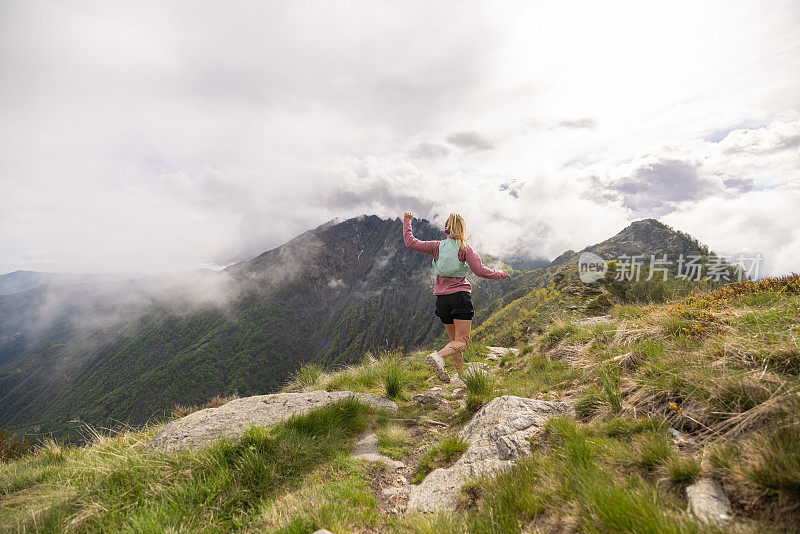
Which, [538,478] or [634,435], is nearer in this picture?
[538,478]

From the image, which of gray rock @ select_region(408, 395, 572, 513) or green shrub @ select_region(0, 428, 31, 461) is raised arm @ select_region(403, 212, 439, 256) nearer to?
gray rock @ select_region(408, 395, 572, 513)

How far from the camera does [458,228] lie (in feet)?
23.6

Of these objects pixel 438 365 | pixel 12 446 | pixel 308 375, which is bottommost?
pixel 12 446

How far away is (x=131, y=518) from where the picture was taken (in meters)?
2.62

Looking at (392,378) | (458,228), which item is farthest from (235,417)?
(458,228)

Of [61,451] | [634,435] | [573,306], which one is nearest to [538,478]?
[634,435]

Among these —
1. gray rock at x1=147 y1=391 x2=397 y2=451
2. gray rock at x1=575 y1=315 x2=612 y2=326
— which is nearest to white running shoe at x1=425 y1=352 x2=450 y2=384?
gray rock at x1=147 y1=391 x2=397 y2=451

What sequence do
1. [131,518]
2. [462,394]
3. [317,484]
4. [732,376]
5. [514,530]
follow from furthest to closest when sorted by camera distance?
1. [462,394]
2. [317,484]
3. [732,376]
4. [131,518]
5. [514,530]

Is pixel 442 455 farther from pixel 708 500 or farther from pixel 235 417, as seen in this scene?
pixel 235 417

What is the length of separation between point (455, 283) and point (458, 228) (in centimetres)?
133

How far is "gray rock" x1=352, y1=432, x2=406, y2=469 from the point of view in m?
4.41

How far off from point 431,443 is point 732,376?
3.88m

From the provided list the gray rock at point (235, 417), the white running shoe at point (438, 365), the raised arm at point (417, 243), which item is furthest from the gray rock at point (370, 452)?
the raised arm at point (417, 243)

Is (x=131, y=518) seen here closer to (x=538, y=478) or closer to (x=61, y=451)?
(x=538, y=478)
